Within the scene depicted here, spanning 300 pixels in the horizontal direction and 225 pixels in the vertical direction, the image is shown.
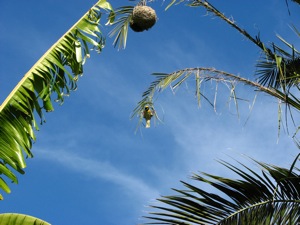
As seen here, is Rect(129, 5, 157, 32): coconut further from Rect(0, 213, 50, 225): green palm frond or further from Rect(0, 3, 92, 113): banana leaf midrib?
Rect(0, 213, 50, 225): green palm frond

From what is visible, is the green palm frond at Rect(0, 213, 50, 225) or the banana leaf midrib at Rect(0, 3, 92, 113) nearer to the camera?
the banana leaf midrib at Rect(0, 3, 92, 113)

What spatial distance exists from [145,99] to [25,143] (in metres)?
1.79

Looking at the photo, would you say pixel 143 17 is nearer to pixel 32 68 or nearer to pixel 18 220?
pixel 32 68

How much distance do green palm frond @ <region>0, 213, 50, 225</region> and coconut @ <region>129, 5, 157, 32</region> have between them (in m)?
1.81

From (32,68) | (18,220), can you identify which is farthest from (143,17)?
(18,220)

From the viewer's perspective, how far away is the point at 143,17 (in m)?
4.75

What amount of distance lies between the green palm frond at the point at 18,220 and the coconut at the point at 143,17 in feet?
5.94

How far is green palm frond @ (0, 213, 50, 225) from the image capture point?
13.7ft

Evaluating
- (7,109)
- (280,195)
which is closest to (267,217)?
(280,195)

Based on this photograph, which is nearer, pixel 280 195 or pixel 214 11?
pixel 280 195

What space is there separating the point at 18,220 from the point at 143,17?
1.90 m

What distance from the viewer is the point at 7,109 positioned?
362 centimetres

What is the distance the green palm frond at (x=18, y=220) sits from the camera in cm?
417

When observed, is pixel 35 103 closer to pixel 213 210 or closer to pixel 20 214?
pixel 20 214
